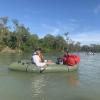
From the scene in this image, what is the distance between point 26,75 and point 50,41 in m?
102

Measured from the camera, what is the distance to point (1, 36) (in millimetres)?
87000

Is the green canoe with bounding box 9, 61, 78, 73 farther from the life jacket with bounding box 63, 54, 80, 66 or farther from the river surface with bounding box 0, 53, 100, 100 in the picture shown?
the river surface with bounding box 0, 53, 100, 100

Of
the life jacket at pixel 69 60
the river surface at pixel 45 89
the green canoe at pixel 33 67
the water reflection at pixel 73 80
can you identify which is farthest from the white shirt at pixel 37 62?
the life jacket at pixel 69 60

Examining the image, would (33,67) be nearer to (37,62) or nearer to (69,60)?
(37,62)

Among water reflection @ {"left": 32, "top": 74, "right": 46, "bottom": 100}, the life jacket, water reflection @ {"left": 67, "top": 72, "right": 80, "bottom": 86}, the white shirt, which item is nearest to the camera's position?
water reflection @ {"left": 32, "top": 74, "right": 46, "bottom": 100}

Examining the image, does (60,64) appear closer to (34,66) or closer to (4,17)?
(34,66)

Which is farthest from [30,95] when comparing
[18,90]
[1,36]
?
[1,36]

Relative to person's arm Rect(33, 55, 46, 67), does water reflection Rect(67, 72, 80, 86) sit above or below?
below

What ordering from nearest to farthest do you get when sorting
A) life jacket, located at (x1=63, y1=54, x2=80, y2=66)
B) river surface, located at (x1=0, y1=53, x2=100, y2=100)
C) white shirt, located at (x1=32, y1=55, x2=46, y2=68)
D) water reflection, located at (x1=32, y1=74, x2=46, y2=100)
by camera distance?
river surface, located at (x1=0, y1=53, x2=100, y2=100) < water reflection, located at (x1=32, y1=74, x2=46, y2=100) < white shirt, located at (x1=32, y1=55, x2=46, y2=68) < life jacket, located at (x1=63, y1=54, x2=80, y2=66)

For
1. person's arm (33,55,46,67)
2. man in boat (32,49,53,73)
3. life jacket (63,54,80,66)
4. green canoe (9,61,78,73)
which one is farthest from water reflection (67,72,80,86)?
person's arm (33,55,46,67)

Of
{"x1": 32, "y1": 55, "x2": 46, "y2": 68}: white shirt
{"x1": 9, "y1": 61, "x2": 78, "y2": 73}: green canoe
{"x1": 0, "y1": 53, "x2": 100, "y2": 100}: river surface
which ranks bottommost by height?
{"x1": 0, "y1": 53, "x2": 100, "y2": 100}: river surface

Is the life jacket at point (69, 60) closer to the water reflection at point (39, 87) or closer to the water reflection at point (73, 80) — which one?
the water reflection at point (73, 80)

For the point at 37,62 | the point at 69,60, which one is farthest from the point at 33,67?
the point at 69,60

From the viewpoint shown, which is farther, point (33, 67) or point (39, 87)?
point (33, 67)
